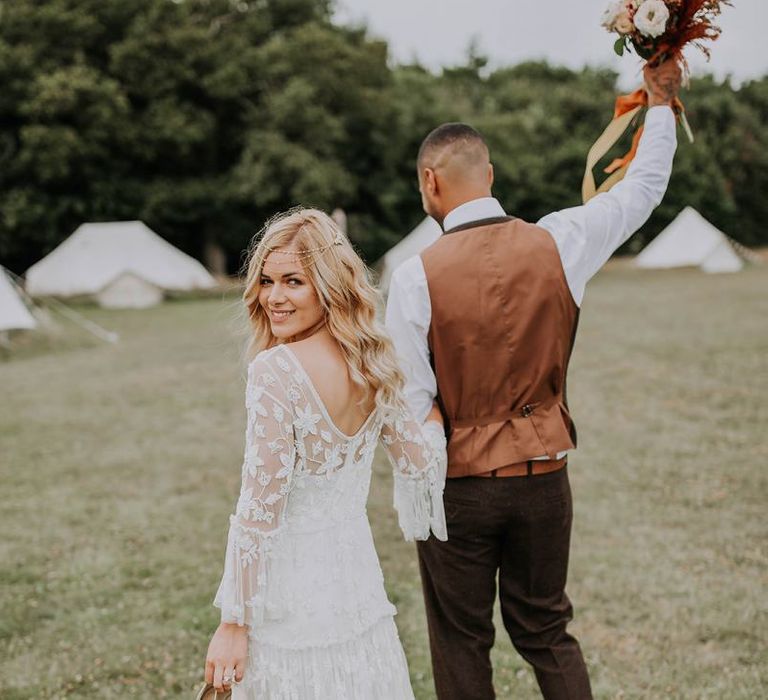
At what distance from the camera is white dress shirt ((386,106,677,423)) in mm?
2479

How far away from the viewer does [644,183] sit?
2629 millimetres

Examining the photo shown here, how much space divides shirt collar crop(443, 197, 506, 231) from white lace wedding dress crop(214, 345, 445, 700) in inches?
26.7

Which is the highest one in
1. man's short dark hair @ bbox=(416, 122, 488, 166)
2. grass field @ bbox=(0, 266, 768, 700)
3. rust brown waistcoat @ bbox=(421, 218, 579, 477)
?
man's short dark hair @ bbox=(416, 122, 488, 166)

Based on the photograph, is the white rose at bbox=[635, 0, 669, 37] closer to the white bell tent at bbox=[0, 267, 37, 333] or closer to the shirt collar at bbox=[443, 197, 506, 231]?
the shirt collar at bbox=[443, 197, 506, 231]

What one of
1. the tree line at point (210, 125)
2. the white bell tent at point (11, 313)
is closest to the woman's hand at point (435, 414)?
the white bell tent at point (11, 313)

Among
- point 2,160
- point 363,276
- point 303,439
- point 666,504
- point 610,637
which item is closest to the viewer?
point 303,439

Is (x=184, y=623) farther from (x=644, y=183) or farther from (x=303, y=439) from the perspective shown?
(x=644, y=183)

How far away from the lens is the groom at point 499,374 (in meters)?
2.45

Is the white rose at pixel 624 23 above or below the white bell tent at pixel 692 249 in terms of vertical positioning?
above

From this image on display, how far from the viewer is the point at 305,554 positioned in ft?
6.91

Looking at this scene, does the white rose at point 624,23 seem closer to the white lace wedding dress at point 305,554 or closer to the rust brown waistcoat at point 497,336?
the rust brown waistcoat at point 497,336

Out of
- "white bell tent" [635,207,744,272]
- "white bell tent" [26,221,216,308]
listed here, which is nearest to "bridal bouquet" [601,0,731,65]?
"white bell tent" [26,221,216,308]

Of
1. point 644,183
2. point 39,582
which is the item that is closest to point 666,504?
point 644,183

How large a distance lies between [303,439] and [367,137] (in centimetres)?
2668
